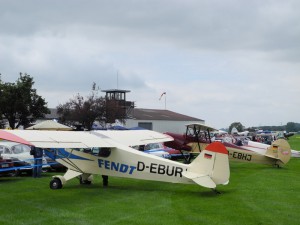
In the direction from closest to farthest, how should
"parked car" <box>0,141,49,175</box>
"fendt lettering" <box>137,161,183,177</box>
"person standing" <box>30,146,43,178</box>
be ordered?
1. "fendt lettering" <box>137,161,183,177</box>
2. "person standing" <box>30,146,43,178</box>
3. "parked car" <box>0,141,49,175</box>

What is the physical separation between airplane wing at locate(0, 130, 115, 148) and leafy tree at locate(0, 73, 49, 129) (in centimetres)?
2799

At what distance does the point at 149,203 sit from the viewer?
36.3 feet

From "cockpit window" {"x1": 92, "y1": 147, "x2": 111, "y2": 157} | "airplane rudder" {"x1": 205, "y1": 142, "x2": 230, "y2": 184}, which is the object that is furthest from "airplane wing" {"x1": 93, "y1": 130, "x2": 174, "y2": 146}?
"airplane rudder" {"x1": 205, "y1": 142, "x2": 230, "y2": 184}

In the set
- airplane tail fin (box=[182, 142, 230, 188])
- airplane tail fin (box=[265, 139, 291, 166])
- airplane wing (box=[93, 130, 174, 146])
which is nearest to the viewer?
airplane tail fin (box=[182, 142, 230, 188])

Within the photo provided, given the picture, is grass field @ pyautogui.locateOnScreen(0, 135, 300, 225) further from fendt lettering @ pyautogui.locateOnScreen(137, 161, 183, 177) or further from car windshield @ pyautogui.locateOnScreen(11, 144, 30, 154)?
car windshield @ pyautogui.locateOnScreen(11, 144, 30, 154)

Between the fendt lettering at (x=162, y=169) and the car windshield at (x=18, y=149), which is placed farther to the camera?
the car windshield at (x=18, y=149)

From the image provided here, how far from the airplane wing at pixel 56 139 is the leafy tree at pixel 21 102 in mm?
27990

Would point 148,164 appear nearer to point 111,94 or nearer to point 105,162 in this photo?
point 105,162

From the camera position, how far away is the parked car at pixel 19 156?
17.5m

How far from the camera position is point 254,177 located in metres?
17.2

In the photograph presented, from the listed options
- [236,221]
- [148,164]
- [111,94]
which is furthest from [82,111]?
[236,221]

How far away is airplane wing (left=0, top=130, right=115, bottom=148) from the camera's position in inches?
438

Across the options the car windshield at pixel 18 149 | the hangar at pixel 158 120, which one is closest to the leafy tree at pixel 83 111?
the hangar at pixel 158 120

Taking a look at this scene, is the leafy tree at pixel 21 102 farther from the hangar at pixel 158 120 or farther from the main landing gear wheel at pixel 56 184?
the main landing gear wheel at pixel 56 184
